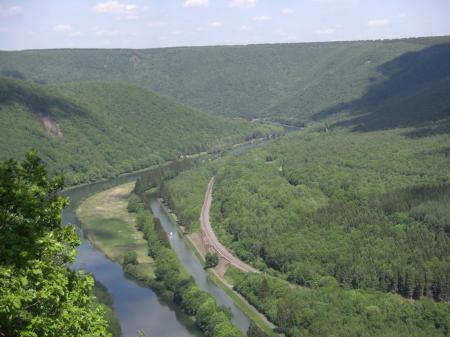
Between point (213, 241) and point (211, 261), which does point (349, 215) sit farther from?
point (211, 261)

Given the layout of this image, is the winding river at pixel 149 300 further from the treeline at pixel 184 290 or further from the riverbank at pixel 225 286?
the treeline at pixel 184 290

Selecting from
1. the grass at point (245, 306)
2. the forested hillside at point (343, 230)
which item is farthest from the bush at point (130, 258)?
the forested hillside at point (343, 230)

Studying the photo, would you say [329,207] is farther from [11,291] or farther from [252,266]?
[11,291]

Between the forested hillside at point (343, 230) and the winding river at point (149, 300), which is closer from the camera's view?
the forested hillside at point (343, 230)

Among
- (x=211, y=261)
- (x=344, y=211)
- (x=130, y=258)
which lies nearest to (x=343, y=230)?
(x=344, y=211)

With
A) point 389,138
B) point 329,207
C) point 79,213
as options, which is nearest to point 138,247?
point 79,213

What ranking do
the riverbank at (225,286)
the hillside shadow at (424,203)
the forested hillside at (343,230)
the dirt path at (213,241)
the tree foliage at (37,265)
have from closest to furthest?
the tree foliage at (37,265), the forested hillside at (343,230), the riverbank at (225,286), the hillside shadow at (424,203), the dirt path at (213,241)
